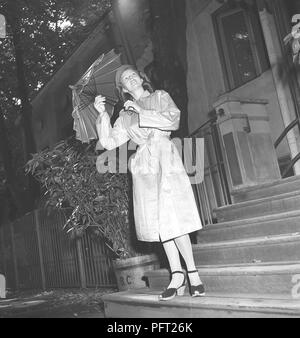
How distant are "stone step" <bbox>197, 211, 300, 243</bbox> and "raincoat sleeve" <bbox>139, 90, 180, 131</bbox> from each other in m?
1.35

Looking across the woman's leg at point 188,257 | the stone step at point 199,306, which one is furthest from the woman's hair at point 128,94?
the stone step at point 199,306

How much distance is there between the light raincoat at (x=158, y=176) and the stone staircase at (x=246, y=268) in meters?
0.54

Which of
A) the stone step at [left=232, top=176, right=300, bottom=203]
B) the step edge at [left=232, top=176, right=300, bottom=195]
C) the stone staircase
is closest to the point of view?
the stone staircase

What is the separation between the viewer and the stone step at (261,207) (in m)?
4.38

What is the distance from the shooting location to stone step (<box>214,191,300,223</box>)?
4383mm

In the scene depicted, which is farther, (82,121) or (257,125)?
(257,125)

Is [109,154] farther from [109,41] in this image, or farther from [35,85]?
[35,85]

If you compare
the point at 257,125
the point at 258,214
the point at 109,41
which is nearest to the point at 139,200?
the point at 258,214

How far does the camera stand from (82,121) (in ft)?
13.7

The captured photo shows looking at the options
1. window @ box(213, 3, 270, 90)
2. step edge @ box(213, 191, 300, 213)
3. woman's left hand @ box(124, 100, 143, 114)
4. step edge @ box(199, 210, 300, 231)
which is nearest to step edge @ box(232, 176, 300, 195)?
step edge @ box(213, 191, 300, 213)

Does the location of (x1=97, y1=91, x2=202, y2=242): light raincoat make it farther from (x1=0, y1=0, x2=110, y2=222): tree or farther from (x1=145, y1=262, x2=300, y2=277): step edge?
(x1=0, y1=0, x2=110, y2=222): tree

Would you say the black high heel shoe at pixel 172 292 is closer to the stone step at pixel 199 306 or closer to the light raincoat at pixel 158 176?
the stone step at pixel 199 306
